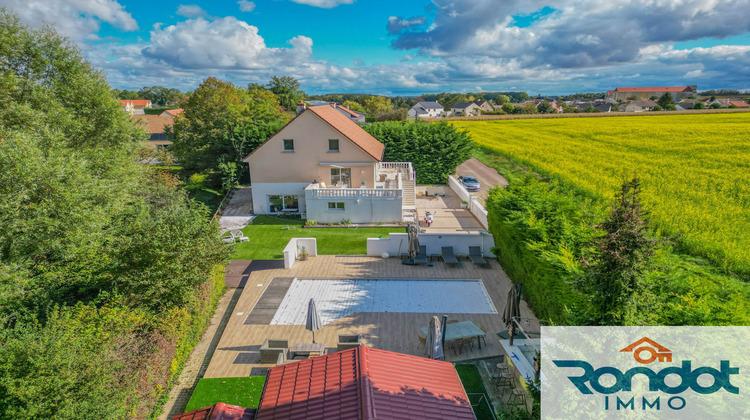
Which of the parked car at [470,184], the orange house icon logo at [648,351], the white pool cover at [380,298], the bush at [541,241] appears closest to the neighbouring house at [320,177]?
the parked car at [470,184]

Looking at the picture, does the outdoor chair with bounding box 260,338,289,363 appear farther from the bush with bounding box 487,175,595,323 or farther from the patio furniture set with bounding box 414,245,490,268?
the patio furniture set with bounding box 414,245,490,268

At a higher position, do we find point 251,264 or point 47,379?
point 47,379

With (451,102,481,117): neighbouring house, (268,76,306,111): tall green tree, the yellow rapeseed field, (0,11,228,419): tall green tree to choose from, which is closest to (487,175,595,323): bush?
the yellow rapeseed field

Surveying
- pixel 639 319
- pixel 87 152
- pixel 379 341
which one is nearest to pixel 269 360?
pixel 379 341

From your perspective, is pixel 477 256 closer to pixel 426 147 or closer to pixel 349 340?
pixel 349 340

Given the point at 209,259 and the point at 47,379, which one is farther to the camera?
the point at 209,259

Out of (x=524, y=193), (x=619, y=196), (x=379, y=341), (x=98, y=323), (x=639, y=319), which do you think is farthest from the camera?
(x=524, y=193)

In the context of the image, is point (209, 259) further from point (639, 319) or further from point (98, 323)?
point (639, 319)
